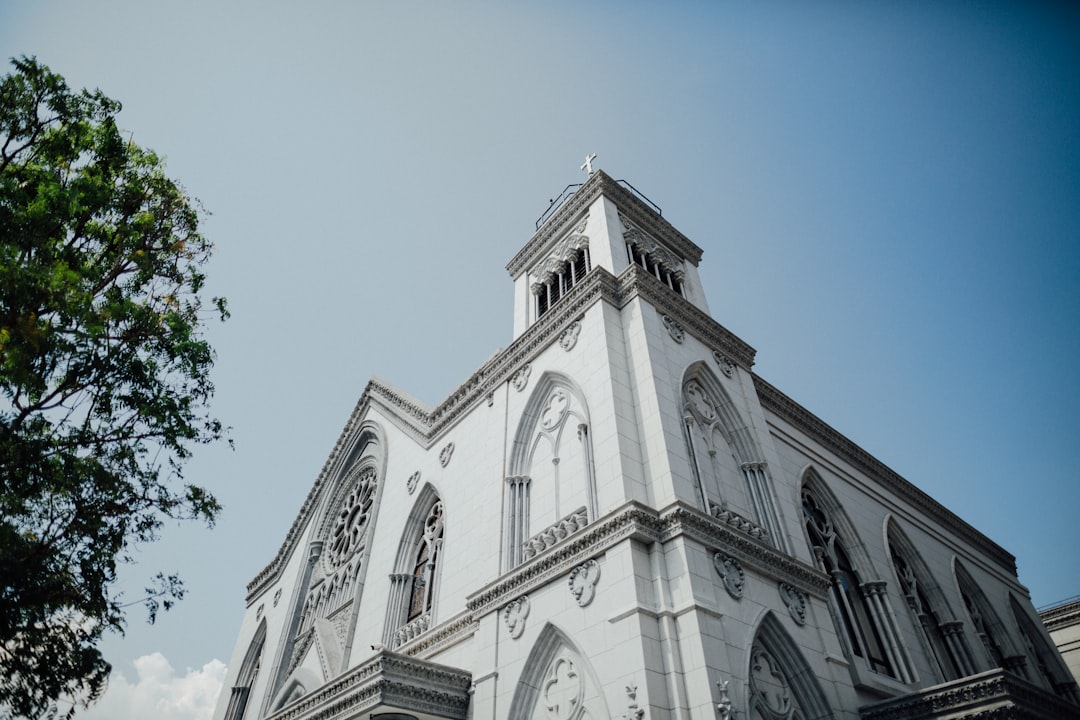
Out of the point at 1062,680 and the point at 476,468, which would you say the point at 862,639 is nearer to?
the point at 476,468

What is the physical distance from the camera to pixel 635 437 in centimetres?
1310

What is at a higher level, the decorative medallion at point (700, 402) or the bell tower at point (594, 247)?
the bell tower at point (594, 247)

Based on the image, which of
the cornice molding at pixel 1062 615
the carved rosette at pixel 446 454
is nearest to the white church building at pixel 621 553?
the carved rosette at pixel 446 454

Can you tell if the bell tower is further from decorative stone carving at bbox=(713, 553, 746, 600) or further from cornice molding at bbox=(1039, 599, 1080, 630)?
cornice molding at bbox=(1039, 599, 1080, 630)

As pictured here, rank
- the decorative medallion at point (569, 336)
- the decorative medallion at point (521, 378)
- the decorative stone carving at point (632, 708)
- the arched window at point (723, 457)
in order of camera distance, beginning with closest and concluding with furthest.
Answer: the decorative stone carving at point (632, 708)
the arched window at point (723, 457)
the decorative medallion at point (569, 336)
the decorative medallion at point (521, 378)

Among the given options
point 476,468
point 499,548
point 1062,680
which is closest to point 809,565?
point 499,548

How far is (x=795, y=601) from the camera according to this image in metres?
12.4

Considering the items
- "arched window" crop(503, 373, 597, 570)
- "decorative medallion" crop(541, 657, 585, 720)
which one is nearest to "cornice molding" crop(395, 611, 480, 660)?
"arched window" crop(503, 373, 597, 570)

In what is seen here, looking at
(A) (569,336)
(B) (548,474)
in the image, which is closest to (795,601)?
(B) (548,474)

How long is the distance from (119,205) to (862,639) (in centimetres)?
1927

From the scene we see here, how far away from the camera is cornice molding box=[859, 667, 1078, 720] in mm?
11078

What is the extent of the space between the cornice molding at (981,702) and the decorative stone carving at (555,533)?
6322 mm

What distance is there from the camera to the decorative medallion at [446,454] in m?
19.1

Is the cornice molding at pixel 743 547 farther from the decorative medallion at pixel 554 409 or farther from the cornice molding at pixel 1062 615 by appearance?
the cornice molding at pixel 1062 615
